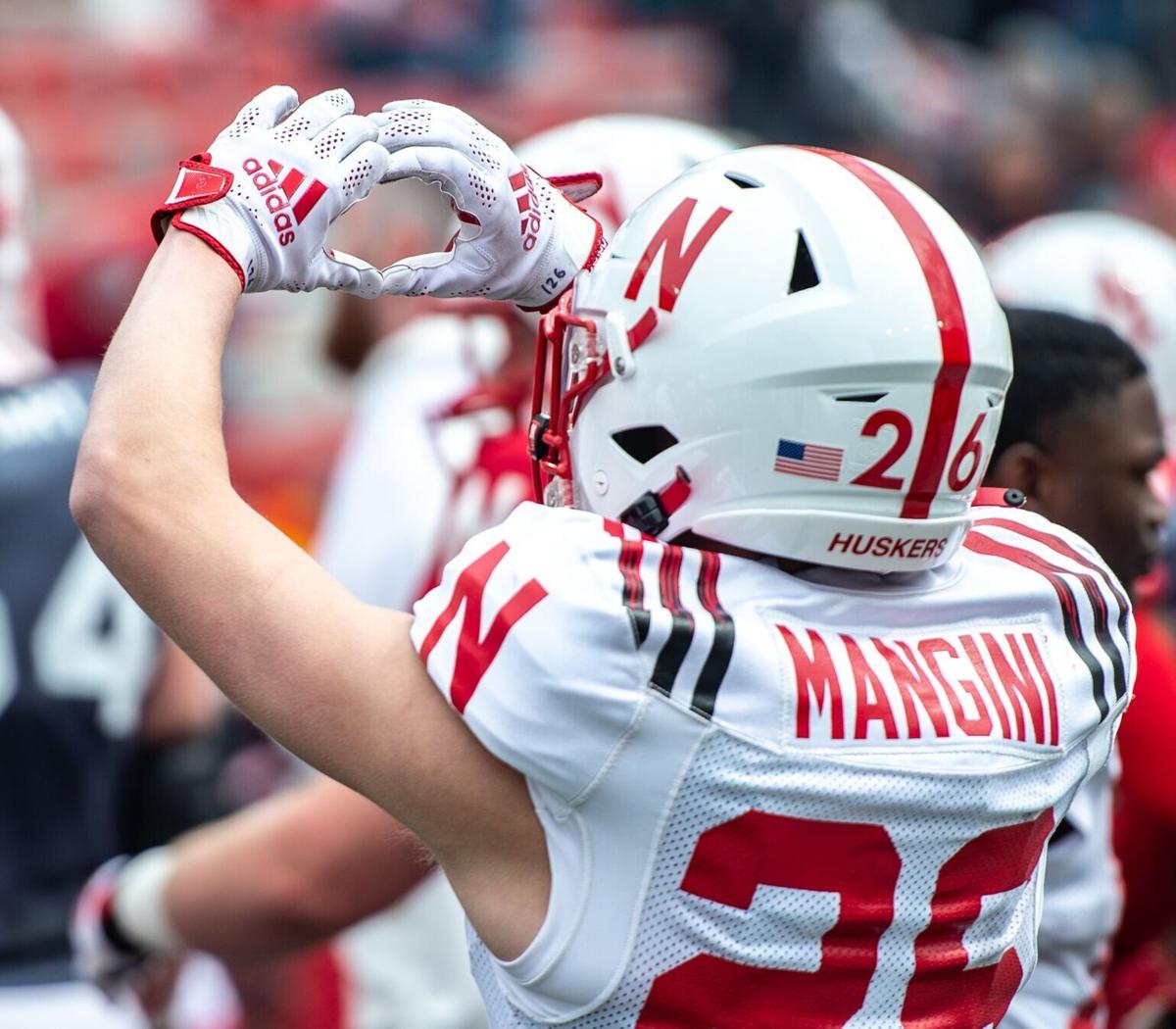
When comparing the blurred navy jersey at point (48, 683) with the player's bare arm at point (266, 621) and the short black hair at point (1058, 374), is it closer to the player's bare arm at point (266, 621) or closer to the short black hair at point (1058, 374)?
the player's bare arm at point (266, 621)

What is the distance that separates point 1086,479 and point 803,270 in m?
0.94

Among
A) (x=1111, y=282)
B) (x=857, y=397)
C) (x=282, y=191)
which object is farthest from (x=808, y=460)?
(x=1111, y=282)

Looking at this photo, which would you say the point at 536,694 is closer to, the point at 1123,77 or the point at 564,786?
the point at 564,786

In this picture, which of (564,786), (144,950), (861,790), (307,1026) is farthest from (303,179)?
(307,1026)

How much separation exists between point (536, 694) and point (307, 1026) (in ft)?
7.38

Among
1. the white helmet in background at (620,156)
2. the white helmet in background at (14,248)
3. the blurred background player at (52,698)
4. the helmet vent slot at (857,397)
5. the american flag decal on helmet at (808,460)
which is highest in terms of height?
the helmet vent slot at (857,397)

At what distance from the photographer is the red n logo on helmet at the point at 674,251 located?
1771 mm

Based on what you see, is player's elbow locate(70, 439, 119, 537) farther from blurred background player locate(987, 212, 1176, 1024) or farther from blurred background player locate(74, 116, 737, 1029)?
blurred background player locate(987, 212, 1176, 1024)

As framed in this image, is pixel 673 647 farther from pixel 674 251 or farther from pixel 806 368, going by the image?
pixel 674 251

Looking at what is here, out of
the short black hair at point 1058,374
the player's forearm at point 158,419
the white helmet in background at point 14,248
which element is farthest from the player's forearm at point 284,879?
the white helmet in background at point 14,248

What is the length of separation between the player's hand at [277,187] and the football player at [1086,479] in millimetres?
1145

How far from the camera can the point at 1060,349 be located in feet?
8.47

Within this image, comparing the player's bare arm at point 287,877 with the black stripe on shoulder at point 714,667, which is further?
the player's bare arm at point 287,877

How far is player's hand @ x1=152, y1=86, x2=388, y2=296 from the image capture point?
173 cm
